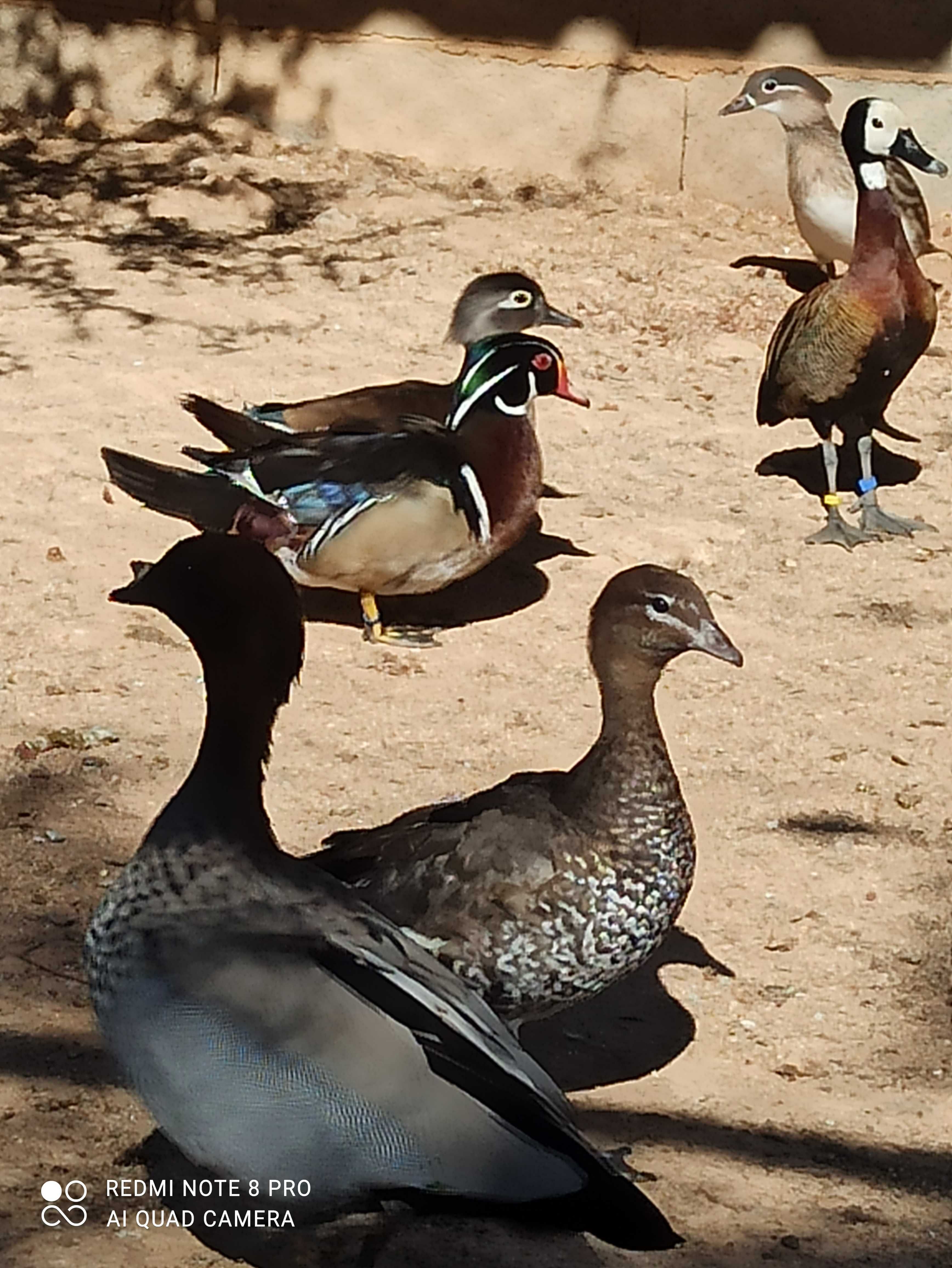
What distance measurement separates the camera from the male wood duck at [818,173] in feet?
30.0

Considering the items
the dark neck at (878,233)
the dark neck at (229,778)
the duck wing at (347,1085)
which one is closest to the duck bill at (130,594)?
the dark neck at (229,778)

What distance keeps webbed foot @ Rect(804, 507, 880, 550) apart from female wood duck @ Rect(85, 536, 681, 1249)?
3779 millimetres

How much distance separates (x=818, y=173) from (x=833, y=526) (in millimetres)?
2746

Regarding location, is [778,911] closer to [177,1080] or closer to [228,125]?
[177,1080]

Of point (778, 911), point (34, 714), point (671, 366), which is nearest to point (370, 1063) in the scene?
point (778, 911)

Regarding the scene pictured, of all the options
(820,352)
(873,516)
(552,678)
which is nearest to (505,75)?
(820,352)

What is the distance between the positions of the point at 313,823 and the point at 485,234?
5.31m

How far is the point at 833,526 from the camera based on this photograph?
23.1 feet

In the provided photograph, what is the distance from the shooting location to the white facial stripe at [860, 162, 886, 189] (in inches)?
290

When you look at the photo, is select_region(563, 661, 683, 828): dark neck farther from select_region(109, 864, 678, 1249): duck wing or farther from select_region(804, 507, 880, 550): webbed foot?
select_region(804, 507, 880, 550): webbed foot

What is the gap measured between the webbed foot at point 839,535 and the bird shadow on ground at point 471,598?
81 centimetres

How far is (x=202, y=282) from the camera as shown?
9.03 meters

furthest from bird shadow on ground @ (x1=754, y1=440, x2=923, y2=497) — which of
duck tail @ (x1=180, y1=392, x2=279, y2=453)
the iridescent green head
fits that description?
duck tail @ (x1=180, y1=392, x2=279, y2=453)

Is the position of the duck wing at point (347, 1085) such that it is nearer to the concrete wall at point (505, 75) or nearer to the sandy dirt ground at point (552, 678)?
the sandy dirt ground at point (552, 678)
